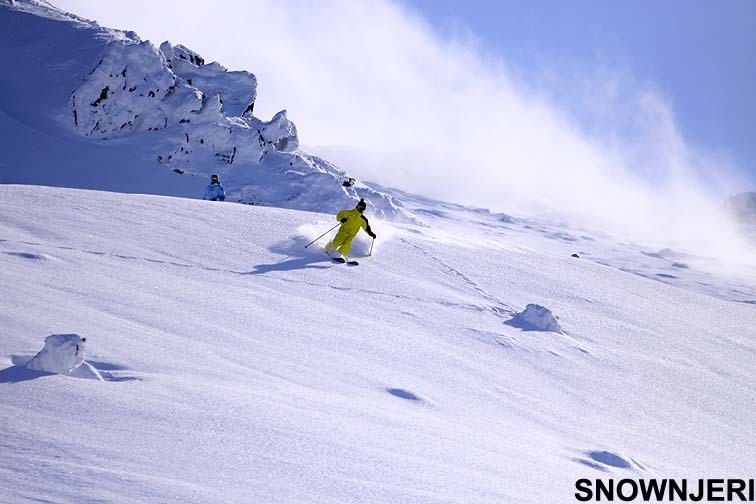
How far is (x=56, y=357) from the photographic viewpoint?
412 cm

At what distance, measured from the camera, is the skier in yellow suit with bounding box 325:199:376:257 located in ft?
34.7

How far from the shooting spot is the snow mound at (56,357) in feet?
13.5

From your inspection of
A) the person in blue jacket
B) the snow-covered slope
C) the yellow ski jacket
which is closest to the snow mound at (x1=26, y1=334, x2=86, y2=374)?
the snow-covered slope

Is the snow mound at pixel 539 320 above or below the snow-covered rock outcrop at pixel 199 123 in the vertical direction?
below

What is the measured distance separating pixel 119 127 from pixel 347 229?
26.1 meters

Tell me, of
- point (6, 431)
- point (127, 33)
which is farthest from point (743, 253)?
point (6, 431)

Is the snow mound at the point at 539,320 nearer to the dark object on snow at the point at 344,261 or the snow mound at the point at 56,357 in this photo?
the dark object on snow at the point at 344,261

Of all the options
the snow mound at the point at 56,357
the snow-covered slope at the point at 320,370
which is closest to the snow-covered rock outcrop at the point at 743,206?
the snow-covered slope at the point at 320,370

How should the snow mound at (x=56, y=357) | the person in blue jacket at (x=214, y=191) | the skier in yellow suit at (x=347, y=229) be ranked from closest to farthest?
the snow mound at (x=56, y=357) < the skier in yellow suit at (x=347, y=229) < the person in blue jacket at (x=214, y=191)

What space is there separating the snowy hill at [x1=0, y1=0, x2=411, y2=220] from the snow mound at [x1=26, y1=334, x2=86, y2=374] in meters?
24.4

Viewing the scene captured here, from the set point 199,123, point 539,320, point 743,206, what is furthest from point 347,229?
point 743,206

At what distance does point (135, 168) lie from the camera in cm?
3052

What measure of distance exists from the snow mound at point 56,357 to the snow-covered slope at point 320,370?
0.10 m

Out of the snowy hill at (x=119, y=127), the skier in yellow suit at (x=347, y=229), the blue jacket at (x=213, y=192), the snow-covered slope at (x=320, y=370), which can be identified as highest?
the snowy hill at (x=119, y=127)
